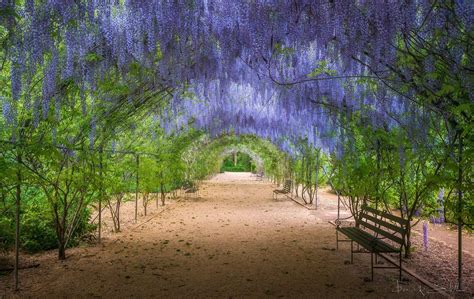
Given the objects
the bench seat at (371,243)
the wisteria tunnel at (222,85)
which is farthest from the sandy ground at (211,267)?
the bench seat at (371,243)

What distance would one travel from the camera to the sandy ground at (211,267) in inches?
163

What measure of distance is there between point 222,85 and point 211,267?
12.0ft

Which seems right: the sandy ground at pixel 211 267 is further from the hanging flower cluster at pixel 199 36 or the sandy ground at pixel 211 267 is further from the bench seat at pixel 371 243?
the hanging flower cluster at pixel 199 36

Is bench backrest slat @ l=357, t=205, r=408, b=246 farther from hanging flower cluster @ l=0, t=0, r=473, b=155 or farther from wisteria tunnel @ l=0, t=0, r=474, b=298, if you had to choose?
hanging flower cluster @ l=0, t=0, r=473, b=155

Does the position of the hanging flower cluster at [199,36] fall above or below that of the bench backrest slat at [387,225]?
above

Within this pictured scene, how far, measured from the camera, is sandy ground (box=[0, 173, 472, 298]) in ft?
13.6

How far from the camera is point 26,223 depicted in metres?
5.88

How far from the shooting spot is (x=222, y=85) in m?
7.69

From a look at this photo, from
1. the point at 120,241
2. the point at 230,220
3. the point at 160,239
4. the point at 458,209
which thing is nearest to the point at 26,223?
the point at 120,241

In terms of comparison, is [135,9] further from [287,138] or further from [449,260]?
[287,138]

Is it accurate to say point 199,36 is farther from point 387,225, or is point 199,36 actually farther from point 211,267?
→ point 387,225

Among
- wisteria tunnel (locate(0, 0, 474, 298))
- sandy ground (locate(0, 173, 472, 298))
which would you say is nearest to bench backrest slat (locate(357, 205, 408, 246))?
wisteria tunnel (locate(0, 0, 474, 298))

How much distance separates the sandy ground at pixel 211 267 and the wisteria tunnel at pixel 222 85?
3 centimetres

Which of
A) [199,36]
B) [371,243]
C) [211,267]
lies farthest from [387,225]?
[199,36]
